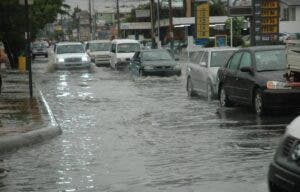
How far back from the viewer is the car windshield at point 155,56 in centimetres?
3381

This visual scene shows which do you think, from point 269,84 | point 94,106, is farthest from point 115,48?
point 269,84

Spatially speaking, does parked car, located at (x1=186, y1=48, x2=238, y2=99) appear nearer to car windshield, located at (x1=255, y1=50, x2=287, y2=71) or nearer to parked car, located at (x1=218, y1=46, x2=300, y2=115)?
parked car, located at (x1=218, y1=46, x2=300, y2=115)

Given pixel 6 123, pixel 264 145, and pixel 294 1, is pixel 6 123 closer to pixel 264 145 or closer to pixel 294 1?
pixel 264 145

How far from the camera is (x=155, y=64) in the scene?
33.2m

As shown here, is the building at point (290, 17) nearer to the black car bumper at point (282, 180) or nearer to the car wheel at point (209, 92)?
the car wheel at point (209, 92)

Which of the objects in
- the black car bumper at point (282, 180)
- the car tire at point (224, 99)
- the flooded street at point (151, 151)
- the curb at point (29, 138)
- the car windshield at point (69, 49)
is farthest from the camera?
the car windshield at point (69, 49)

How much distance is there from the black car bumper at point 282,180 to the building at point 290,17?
7697 cm

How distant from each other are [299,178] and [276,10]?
27.0 meters

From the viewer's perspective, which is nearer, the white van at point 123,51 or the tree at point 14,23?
the tree at point 14,23

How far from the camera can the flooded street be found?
343 inches

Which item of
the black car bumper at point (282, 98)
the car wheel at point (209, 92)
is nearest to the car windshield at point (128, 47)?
the car wheel at point (209, 92)

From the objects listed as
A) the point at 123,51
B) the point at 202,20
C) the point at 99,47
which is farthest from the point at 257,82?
the point at 99,47

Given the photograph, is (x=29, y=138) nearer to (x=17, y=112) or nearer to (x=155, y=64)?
(x=17, y=112)

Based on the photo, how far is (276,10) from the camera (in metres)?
32.1
